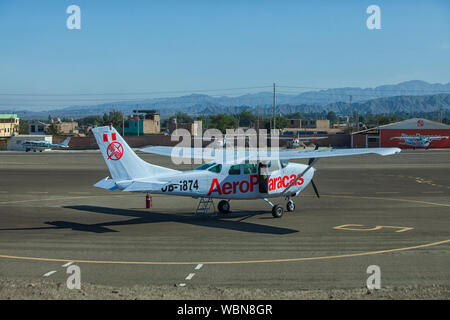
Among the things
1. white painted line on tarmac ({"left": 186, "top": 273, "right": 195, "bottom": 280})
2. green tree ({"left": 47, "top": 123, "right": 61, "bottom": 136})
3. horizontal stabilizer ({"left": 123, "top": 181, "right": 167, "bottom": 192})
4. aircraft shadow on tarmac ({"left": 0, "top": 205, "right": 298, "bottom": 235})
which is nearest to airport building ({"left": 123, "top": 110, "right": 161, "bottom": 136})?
green tree ({"left": 47, "top": 123, "right": 61, "bottom": 136})

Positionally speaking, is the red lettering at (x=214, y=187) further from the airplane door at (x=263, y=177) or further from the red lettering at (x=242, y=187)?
the airplane door at (x=263, y=177)

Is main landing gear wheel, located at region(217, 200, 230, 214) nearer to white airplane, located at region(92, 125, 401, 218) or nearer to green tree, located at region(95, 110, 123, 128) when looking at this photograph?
white airplane, located at region(92, 125, 401, 218)

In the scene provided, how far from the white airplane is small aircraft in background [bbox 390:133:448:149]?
2919 inches

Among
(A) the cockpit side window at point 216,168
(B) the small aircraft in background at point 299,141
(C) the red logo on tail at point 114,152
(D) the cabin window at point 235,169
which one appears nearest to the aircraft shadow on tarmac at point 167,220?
(D) the cabin window at point 235,169

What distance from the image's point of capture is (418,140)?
8988cm

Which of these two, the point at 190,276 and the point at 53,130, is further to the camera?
the point at 53,130

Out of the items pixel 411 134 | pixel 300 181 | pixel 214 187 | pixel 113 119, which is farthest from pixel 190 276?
pixel 113 119

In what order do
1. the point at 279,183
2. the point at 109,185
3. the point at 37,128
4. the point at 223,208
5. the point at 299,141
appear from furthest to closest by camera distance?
the point at 37,128, the point at 299,141, the point at 223,208, the point at 279,183, the point at 109,185

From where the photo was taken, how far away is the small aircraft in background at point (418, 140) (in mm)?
88938

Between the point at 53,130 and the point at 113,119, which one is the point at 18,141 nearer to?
the point at 53,130

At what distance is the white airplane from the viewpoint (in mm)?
18281

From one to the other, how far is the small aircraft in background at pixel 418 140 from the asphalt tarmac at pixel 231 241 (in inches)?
2572

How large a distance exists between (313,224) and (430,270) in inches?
267

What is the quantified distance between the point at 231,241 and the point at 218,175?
13.8ft
